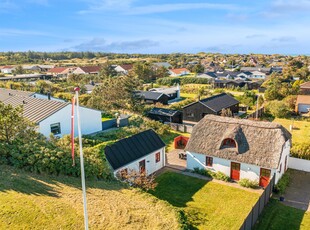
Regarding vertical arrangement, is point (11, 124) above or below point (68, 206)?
above

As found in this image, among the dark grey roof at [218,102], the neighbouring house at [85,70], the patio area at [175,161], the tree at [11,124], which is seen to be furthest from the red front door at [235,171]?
the neighbouring house at [85,70]

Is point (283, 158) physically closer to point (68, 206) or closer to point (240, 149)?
point (240, 149)

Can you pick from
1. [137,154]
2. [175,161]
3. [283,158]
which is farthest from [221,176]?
[137,154]

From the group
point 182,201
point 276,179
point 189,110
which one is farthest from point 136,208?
point 189,110

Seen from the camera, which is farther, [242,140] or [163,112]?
[163,112]

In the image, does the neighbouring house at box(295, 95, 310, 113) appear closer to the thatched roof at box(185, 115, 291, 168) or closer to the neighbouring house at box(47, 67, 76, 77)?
the thatched roof at box(185, 115, 291, 168)

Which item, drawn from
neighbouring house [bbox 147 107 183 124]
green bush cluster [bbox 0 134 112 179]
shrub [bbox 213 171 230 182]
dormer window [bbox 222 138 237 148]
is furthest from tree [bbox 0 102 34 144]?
neighbouring house [bbox 147 107 183 124]

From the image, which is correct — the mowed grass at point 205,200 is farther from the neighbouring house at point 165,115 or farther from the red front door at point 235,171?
the neighbouring house at point 165,115
